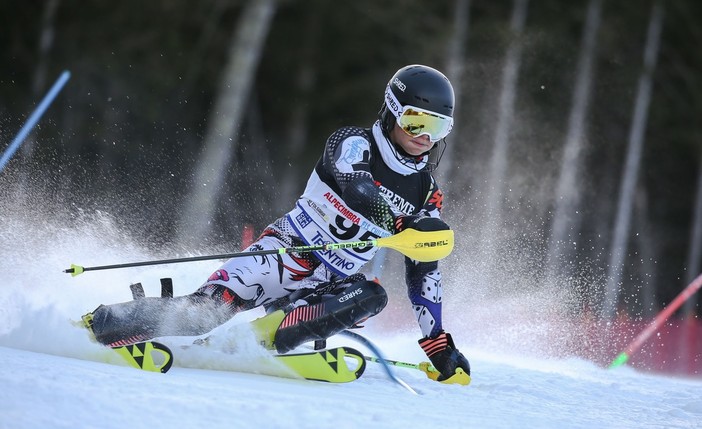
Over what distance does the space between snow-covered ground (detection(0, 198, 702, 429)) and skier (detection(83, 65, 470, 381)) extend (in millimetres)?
263

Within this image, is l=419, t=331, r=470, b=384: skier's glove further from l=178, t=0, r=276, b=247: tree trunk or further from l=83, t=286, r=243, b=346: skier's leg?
l=178, t=0, r=276, b=247: tree trunk

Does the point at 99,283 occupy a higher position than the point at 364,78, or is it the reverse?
the point at 364,78

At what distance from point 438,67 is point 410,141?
1593cm

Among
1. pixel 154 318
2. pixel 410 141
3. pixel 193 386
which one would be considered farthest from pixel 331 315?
pixel 410 141

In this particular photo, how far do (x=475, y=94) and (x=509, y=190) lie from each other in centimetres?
269

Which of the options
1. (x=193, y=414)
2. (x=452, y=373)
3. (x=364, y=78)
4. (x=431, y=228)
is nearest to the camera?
(x=193, y=414)

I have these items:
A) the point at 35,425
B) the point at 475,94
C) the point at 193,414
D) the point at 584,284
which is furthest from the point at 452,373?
the point at 475,94

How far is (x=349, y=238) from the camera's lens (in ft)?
16.7

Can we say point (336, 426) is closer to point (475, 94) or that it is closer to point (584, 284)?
point (584, 284)

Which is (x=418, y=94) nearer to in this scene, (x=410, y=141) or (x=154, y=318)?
(x=410, y=141)

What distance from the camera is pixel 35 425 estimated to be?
2.85 metres

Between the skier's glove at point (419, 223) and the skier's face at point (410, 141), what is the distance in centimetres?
56

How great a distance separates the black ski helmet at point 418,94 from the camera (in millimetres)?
5012

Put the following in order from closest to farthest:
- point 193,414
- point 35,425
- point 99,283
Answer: point 35,425, point 193,414, point 99,283
